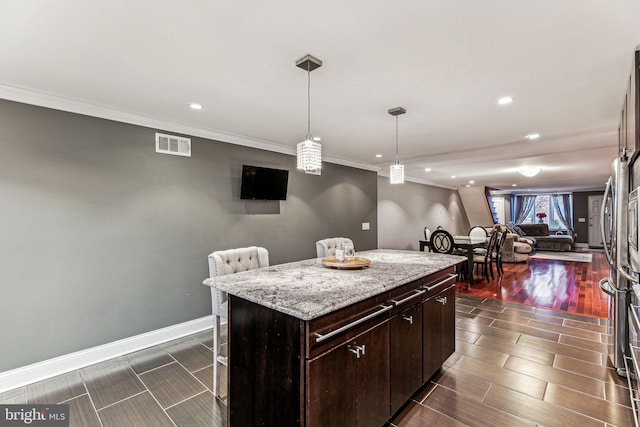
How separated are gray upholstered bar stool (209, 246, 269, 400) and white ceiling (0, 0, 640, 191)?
141 cm

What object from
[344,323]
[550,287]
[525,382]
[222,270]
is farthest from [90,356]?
[550,287]

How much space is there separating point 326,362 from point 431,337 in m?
1.25

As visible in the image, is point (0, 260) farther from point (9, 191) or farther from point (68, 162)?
point (68, 162)

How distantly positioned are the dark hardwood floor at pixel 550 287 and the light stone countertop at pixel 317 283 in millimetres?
3016

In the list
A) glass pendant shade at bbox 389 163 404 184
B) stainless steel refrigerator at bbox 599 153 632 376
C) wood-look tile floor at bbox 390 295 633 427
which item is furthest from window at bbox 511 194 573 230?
glass pendant shade at bbox 389 163 404 184

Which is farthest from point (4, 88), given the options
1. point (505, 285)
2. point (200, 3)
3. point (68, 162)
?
point (505, 285)

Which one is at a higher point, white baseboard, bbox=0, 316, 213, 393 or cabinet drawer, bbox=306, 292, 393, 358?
cabinet drawer, bbox=306, 292, 393, 358

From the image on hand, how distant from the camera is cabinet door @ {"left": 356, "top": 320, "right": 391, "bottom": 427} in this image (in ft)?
5.26

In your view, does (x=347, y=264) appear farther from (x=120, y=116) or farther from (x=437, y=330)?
(x=120, y=116)

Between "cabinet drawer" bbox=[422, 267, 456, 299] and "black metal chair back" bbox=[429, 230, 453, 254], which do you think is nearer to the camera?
"cabinet drawer" bbox=[422, 267, 456, 299]

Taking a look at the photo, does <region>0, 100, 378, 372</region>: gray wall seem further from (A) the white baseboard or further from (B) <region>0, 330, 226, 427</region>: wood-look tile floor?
(B) <region>0, 330, 226, 427</region>: wood-look tile floor

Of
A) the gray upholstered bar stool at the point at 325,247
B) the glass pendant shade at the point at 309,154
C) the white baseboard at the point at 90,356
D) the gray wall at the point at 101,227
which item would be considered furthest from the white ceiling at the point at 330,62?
the white baseboard at the point at 90,356

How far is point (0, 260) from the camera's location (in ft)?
7.69

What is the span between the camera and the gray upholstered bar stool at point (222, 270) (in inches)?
88.8
